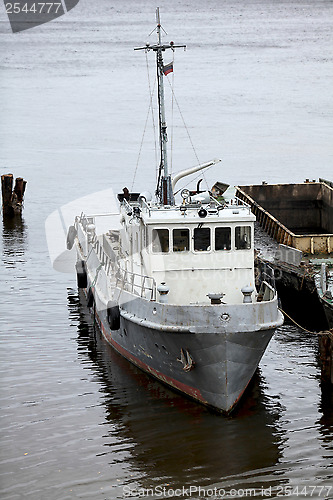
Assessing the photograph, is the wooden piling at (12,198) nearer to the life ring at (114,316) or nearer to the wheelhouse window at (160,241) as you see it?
the life ring at (114,316)

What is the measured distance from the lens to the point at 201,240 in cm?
2180

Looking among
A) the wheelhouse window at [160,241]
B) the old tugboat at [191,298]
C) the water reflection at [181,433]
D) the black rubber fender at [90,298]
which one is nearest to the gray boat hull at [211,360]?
the old tugboat at [191,298]

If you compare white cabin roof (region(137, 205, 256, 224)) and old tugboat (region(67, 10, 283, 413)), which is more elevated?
white cabin roof (region(137, 205, 256, 224))

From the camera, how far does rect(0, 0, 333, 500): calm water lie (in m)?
18.1

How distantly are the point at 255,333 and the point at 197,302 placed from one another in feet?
7.57

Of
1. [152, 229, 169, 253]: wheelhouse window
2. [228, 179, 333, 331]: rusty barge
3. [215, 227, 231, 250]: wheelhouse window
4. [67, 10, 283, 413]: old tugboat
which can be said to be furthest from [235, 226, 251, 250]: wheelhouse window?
[228, 179, 333, 331]: rusty barge

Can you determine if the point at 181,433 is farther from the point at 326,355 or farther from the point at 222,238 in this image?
the point at 222,238

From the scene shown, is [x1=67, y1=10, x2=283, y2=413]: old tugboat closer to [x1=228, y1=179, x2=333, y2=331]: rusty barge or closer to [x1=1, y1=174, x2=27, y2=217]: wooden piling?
[x1=228, y1=179, x2=333, y2=331]: rusty barge

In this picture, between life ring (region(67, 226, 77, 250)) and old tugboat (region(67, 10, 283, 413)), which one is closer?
old tugboat (region(67, 10, 283, 413))

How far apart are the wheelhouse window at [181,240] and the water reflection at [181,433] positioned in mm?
3638

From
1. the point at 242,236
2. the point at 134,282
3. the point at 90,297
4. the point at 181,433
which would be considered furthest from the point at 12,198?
the point at 181,433

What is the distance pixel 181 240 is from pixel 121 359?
446 centimetres

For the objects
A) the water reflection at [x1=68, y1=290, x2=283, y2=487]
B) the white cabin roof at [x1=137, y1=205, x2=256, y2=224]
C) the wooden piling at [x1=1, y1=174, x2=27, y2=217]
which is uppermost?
the white cabin roof at [x1=137, y1=205, x2=256, y2=224]

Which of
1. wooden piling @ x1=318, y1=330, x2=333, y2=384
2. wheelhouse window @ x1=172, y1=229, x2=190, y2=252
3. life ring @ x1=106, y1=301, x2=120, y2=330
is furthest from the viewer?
life ring @ x1=106, y1=301, x2=120, y2=330
